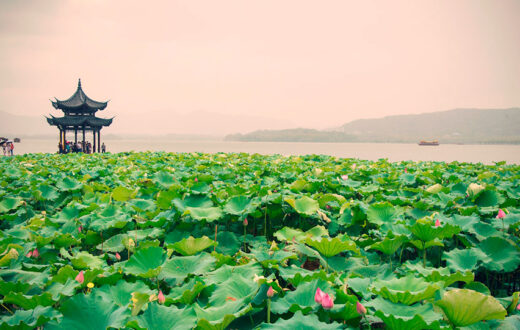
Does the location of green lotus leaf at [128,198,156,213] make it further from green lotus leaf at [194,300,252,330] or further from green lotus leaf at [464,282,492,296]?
green lotus leaf at [464,282,492,296]

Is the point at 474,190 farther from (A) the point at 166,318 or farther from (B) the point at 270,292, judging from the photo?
(A) the point at 166,318

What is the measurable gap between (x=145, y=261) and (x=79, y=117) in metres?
32.4

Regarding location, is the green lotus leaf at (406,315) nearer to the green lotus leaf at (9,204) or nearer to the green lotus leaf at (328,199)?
the green lotus leaf at (328,199)

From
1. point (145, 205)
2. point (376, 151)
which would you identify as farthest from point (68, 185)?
point (376, 151)

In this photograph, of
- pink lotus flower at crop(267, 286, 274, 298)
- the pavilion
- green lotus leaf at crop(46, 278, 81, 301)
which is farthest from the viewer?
the pavilion

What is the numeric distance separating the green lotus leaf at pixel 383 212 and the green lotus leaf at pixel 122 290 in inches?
75.0

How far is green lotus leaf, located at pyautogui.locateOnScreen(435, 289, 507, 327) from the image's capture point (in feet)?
4.16

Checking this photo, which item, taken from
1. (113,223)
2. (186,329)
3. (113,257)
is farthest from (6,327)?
(113,223)

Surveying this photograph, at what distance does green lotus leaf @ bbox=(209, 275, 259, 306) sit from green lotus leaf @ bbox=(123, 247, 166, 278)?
494mm

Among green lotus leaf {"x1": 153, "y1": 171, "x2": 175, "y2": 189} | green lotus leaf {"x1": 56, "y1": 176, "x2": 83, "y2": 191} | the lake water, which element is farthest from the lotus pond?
the lake water

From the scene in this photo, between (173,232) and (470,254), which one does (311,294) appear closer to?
(470,254)

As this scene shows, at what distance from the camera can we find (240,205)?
9.43ft

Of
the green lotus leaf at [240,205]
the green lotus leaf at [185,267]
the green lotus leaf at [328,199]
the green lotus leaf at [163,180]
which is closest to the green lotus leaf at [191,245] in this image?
the green lotus leaf at [185,267]

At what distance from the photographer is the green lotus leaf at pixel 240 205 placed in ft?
9.02
